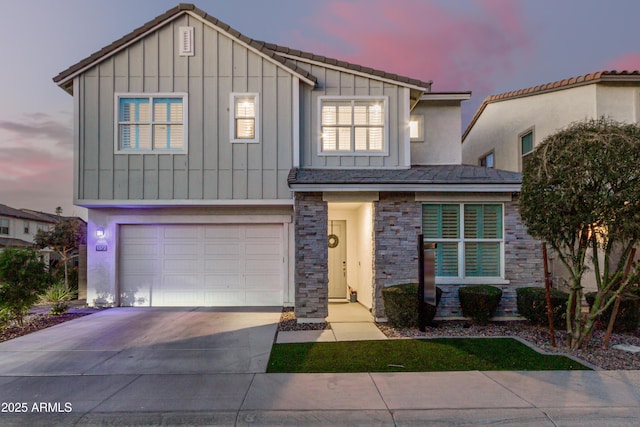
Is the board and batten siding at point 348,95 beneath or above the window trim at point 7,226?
above

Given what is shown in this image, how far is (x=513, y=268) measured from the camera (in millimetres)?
9141

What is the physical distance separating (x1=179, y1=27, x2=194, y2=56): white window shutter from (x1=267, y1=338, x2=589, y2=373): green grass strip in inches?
314

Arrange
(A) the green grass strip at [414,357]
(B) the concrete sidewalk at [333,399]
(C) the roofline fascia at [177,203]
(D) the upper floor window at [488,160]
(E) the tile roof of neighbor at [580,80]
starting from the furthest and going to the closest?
(D) the upper floor window at [488,160]
(E) the tile roof of neighbor at [580,80]
(C) the roofline fascia at [177,203]
(A) the green grass strip at [414,357]
(B) the concrete sidewalk at [333,399]

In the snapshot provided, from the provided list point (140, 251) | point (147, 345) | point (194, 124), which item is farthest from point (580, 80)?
point (140, 251)

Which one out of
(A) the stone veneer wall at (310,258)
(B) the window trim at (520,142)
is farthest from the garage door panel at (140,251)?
(B) the window trim at (520,142)

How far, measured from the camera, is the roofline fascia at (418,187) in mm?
8750

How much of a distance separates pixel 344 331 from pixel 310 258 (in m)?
1.76

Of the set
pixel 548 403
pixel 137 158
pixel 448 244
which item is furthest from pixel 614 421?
pixel 137 158

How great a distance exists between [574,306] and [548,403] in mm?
3237

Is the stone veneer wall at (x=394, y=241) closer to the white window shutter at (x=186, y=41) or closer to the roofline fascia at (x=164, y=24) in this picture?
the roofline fascia at (x=164, y=24)

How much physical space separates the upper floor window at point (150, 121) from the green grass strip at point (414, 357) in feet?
21.1

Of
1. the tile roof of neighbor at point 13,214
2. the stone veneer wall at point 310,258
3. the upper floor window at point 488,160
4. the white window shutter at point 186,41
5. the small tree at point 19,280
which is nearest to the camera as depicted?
the small tree at point 19,280

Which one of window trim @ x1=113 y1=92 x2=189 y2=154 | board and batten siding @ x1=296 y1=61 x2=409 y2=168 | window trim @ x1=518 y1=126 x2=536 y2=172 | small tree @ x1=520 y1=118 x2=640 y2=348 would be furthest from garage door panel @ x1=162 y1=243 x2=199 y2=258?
window trim @ x1=518 y1=126 x2=536 y2=172

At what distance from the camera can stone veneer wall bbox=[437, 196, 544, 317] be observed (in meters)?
9.06
